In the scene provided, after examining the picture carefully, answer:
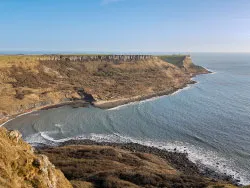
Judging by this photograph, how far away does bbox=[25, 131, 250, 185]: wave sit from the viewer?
5043cm

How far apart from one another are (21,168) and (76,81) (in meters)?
105

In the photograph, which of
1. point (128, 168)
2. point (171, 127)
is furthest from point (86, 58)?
point (128, 168)

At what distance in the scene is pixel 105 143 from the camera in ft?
212

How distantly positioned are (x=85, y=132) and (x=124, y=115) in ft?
62.5

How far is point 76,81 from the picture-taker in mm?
125312

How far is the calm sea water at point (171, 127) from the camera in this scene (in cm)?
5804

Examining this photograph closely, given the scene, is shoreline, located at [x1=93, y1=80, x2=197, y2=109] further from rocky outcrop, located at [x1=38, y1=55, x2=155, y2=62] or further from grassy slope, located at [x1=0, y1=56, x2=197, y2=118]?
Result: rocky outcrop, located at [x1=38, y1=55, x2=155, y2=62]

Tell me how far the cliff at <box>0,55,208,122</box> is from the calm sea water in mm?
8211

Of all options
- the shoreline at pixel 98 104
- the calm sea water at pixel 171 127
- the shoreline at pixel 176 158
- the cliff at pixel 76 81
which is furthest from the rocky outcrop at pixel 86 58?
the shoreline at pixel 176 158

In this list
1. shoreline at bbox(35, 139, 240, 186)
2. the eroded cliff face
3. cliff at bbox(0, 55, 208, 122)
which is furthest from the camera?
cliff at bbox(0, 55, 208, 122)

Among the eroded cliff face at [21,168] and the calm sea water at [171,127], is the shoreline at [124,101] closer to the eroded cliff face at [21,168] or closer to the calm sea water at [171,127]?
the calm sea water at [171,127]

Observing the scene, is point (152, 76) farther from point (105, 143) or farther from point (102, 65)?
point (105, 143)

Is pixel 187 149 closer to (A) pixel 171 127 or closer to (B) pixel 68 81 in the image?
(A) pixel 171 127

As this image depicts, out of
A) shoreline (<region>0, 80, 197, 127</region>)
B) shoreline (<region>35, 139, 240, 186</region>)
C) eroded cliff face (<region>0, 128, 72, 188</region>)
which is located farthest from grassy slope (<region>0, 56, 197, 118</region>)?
eroded cliff face (<region>0, 128, 72, 188</region>)
